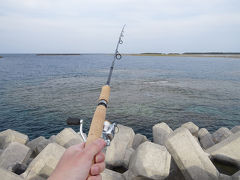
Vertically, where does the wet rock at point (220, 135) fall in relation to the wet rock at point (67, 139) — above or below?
above

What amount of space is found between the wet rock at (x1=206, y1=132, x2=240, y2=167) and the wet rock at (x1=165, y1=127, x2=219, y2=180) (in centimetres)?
138

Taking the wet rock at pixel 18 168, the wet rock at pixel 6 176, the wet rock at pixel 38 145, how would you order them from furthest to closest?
1. the wet rock at pixel 38 145
2. the wet rock at pixel 18 168
3. the wet rock at pixel 6 176

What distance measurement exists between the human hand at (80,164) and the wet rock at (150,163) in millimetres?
2279

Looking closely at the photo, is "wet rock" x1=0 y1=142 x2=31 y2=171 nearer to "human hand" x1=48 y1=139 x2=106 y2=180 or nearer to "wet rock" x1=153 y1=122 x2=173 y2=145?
"human hand" x1=48 y1=139 x2=106 y2=180

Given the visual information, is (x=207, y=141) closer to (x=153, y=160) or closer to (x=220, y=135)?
(x=220, y=135)

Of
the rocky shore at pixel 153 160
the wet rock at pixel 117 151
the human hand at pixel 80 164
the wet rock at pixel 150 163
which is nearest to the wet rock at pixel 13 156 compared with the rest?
the rocky shore at pixel 153 160

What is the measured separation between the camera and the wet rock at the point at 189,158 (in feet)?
12.8

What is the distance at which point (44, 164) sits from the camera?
402 centimetres

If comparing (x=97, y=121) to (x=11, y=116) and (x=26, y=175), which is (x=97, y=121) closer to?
(x=26, y=175)

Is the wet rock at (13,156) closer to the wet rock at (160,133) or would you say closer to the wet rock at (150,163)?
the wet rock at (150,163)

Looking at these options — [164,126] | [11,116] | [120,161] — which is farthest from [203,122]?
[11,116]

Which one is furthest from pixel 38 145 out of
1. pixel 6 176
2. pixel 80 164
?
pixel 80 164

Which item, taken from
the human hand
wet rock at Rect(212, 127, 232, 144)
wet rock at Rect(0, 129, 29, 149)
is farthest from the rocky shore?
the human hand

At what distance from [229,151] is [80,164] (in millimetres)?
4863
